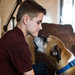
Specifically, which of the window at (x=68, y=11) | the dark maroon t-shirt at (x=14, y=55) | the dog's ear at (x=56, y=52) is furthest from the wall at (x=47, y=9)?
the dark maroon t-shirt at (x=14, y=55)

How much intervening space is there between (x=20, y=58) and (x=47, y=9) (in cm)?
296

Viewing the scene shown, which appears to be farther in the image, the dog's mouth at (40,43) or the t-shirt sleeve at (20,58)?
the dog's mouth at (40,43)

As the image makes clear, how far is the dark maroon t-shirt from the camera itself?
2.99ft

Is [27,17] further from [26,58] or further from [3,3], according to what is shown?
[3,3]

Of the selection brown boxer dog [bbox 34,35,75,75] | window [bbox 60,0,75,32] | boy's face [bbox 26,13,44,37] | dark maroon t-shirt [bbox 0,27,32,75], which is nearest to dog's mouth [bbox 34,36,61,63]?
brown boxer dog [bbox 34,35,75,75]

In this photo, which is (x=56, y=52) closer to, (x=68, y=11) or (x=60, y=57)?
(x=60, y=57)

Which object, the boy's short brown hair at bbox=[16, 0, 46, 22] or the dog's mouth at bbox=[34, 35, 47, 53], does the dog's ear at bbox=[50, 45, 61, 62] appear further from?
the boy's short brown hair at bbox=[16, 0, 46, 22]

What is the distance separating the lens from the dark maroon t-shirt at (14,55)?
91cm

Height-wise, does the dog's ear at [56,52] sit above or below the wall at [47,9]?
below

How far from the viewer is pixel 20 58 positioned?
91 centimetres

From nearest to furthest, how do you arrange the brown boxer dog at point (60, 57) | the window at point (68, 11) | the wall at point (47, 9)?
the brown boxer dog at point (60, 57) < the wall at point (47, 9) < the window at point (68, 11)

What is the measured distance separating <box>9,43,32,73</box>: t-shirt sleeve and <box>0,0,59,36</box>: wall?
9.11ft

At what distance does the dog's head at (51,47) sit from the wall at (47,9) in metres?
1.94

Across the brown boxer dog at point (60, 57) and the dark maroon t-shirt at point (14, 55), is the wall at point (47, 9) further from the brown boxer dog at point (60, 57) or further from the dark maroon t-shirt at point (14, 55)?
the dark maroon t-shirt at point (14, 55)
